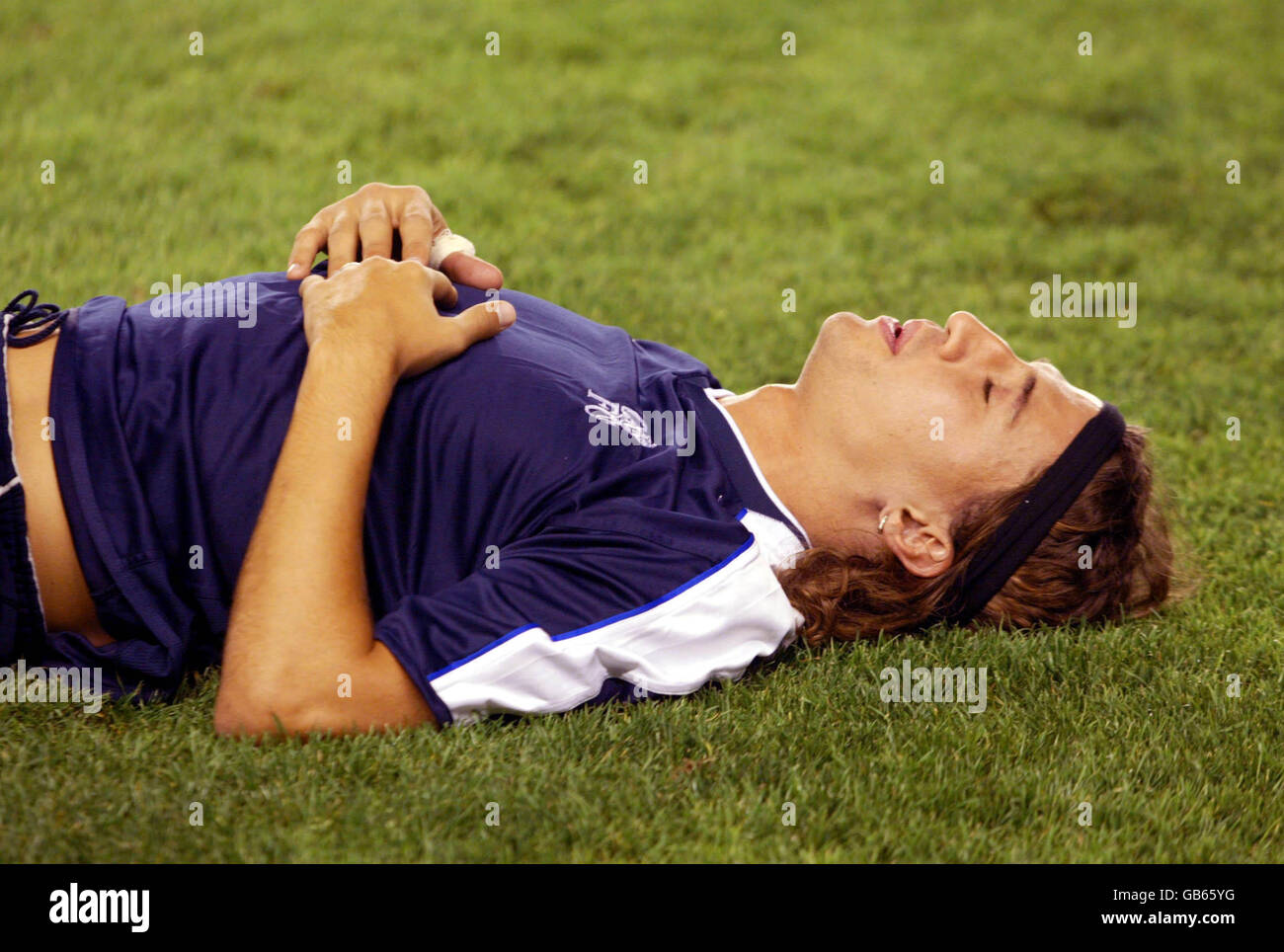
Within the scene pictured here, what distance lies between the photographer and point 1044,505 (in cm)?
284

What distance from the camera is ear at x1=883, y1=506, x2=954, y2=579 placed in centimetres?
284

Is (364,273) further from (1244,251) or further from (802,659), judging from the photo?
(1244,251)

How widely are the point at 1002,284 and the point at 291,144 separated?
3568 mm

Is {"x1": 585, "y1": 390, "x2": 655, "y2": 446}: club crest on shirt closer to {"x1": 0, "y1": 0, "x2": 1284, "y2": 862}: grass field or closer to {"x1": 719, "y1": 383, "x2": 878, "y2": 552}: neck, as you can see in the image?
{"x1": 719, "y1": 383, "x2": 878, "y2": 552}: neck

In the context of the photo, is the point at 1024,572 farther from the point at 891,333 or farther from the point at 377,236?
the point at 377,236

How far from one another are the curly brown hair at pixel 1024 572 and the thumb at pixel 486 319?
807 mm

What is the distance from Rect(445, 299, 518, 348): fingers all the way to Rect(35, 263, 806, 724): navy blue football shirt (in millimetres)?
33

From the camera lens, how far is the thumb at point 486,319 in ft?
8.73

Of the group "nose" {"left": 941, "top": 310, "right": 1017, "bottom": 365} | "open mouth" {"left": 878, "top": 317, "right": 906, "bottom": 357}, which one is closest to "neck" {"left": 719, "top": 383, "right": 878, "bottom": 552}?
"open mouth" {"left": 878, "top": 317, "right": 906, "bottom": 357}

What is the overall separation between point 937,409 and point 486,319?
39.5 inches

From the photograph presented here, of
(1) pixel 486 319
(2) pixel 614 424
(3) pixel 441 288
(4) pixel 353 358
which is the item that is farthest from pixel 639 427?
(4) pixel 353 358

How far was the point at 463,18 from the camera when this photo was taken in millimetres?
8016

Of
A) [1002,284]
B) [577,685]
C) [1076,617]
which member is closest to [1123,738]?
[1076,617]

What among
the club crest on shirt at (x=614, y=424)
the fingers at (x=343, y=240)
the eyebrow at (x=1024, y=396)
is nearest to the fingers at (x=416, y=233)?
the fingers at (x=343, y=240)
